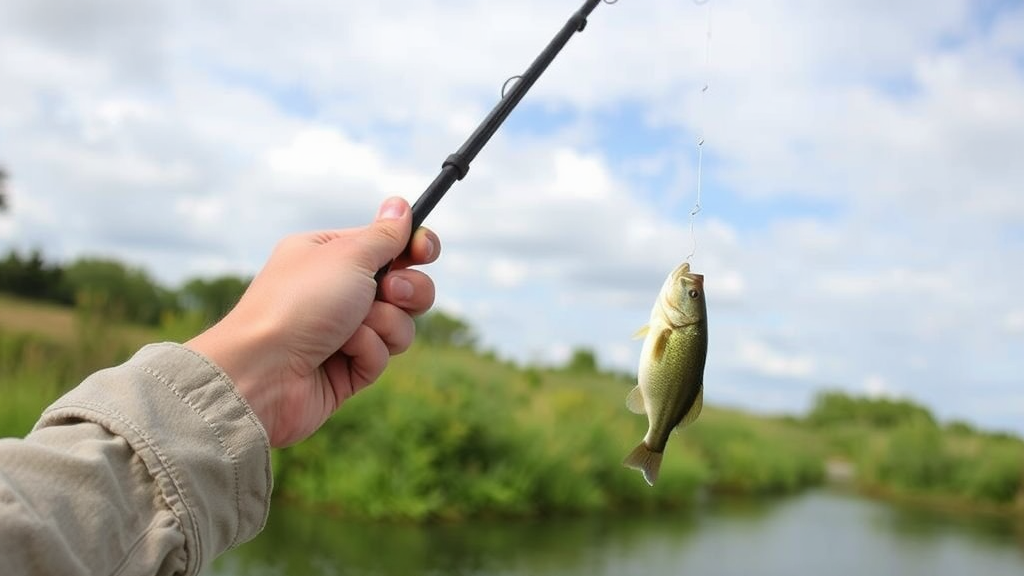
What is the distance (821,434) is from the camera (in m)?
28.3

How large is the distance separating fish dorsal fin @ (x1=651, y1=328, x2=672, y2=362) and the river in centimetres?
708

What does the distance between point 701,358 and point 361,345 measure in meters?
0.85

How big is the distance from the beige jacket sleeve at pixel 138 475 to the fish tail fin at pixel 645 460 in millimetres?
929

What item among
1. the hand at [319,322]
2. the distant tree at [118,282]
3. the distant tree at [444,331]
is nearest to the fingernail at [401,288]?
the hand at [319,322]

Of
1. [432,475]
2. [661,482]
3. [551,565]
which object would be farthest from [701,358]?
[661,482]

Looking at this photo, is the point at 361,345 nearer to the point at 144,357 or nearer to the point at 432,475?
the point at 144,357

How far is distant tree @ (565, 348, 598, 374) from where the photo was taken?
75.6ft

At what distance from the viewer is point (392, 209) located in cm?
195

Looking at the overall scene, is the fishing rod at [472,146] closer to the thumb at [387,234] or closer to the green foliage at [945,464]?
the thumb at [387,234]

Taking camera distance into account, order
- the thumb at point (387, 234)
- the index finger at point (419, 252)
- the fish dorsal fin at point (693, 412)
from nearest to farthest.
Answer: the thumb at point (387, 234)
the index finger at point (419, 252)
the fish dorsal fin at point (693, 412)

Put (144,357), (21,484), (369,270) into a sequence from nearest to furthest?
(21,484) < (144,357) < (369,270)

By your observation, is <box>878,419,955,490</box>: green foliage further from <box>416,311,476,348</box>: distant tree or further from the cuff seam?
the cuff seam

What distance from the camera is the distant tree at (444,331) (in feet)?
53.2

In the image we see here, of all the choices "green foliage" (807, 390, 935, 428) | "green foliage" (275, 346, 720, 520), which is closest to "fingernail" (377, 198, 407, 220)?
"green foliage" (275, 346, 720, 520)
